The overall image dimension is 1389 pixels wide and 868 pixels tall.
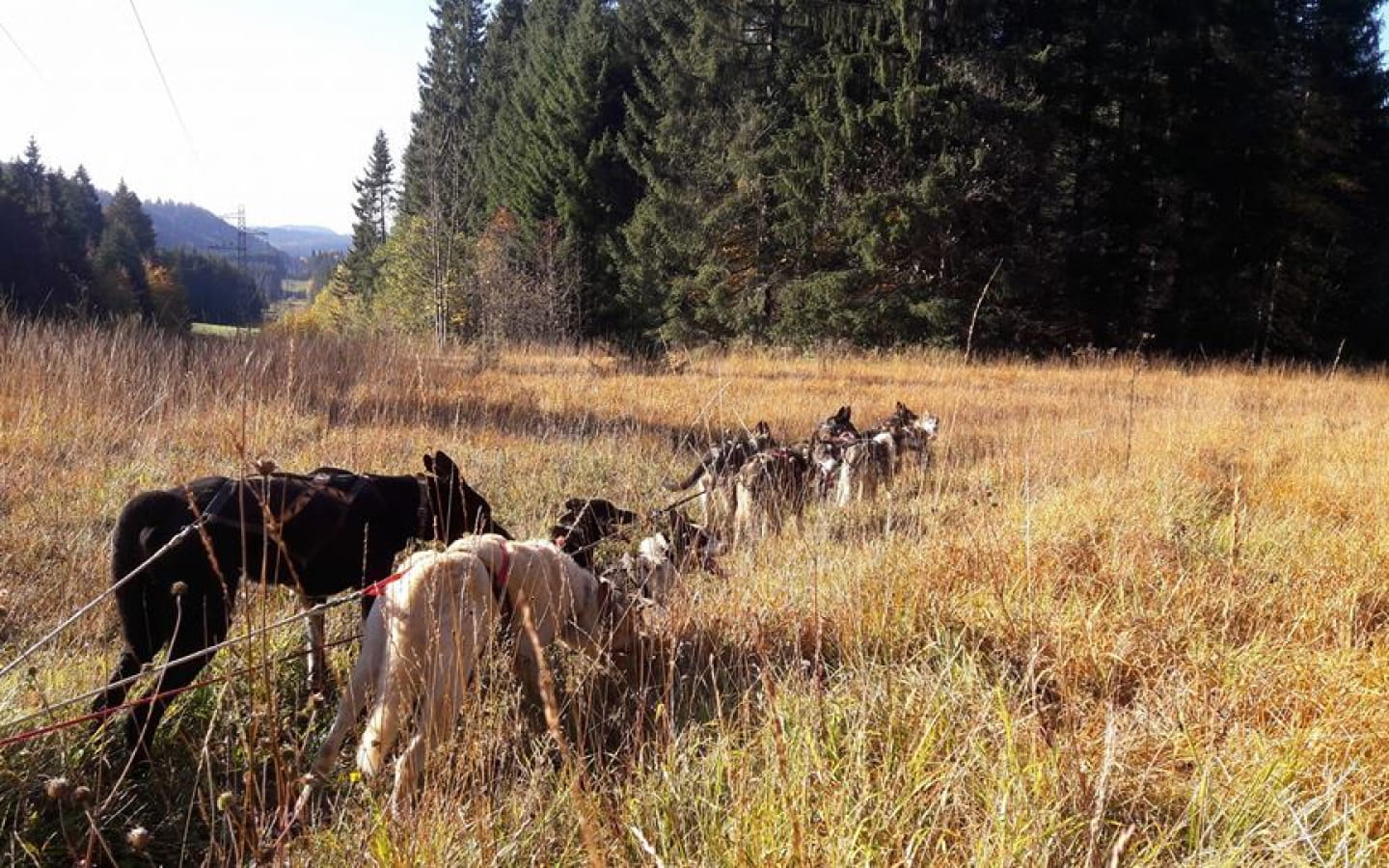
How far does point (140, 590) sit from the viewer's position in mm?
2207

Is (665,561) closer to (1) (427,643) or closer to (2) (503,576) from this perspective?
(2) (503,576)

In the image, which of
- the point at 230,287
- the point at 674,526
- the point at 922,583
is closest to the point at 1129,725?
the point at 922,583

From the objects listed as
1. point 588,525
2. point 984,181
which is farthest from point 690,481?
point 984,181

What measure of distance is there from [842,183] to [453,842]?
62.2 ft

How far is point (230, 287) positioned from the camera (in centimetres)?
6316

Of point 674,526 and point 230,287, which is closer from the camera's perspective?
point 674,526

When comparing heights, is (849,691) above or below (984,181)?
below

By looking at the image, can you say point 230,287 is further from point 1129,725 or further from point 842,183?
point 1129,725

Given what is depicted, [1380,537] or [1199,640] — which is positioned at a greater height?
[1380,537]

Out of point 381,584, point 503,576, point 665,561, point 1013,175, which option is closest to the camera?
point 381,584

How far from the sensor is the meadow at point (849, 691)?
1.71 m

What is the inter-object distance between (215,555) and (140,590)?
212mm

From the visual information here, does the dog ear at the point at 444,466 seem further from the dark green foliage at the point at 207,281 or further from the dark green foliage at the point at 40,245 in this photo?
the dark green foliage at the point at 207,281

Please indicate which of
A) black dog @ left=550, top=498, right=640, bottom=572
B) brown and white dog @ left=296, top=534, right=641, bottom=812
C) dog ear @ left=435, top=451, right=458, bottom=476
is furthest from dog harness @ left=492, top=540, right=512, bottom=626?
black dog @ left=550, top=498, right=640, bottom=572
